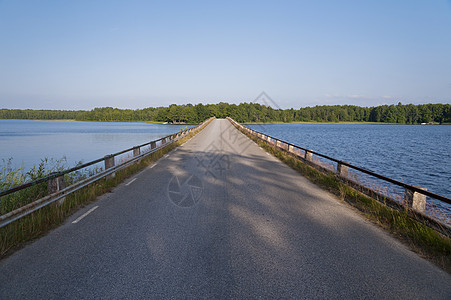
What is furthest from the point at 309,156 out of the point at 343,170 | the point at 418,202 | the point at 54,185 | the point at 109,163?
the point at 54,185

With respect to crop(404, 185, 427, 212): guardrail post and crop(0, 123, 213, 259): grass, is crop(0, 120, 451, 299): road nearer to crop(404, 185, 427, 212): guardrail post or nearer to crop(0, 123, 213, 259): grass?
crop(0, 123, 213, 259): grass

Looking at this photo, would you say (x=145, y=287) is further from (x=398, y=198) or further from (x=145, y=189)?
(x=398, y=198)

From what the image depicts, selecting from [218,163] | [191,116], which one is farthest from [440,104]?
[218,163]

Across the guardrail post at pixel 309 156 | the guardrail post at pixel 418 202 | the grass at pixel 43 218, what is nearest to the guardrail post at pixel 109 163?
the grass at pixel 43 218

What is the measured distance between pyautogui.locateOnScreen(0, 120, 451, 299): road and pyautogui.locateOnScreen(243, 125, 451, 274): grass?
0.80 feet

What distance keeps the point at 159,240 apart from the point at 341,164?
687 cm

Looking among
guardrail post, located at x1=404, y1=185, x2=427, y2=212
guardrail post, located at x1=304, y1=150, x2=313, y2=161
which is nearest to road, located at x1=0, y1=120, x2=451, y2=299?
Result: guardrail post, located at x1=404, y1=185, x2=427, y2=212

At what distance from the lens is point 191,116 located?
173 m

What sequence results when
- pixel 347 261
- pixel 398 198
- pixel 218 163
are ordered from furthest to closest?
1. pixel 218 163
2. pixel 398 198
3. pixel 347 261

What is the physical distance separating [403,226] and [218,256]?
3843mm

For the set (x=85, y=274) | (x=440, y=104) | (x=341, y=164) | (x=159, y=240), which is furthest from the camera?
(x=440, y=104)

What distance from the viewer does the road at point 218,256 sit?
3.41 m

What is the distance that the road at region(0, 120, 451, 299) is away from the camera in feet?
11.2

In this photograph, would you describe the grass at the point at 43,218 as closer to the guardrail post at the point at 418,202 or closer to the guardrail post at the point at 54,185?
the guardrail post at the point at 54,185
